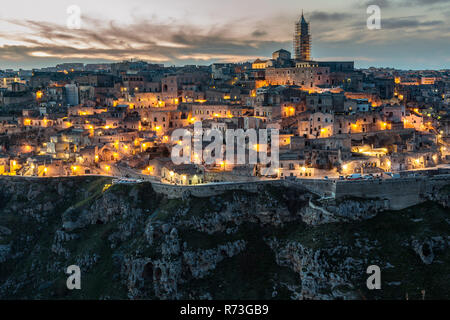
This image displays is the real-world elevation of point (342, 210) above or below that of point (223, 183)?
below

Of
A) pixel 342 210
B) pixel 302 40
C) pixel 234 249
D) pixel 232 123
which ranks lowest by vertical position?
pixel 234 249

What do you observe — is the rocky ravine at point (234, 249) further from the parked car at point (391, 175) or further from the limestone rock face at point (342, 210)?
the parked car at point (391, 175)

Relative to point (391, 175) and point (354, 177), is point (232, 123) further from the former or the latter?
point (391, 175)

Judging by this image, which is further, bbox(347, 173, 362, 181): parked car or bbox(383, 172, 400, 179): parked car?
bbox(383, 172, 400, 179): parked car

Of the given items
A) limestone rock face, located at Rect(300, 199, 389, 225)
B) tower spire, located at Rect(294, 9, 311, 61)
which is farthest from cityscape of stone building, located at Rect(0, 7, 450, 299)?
tower spire, located at Rect(294, 9, 311, 61)

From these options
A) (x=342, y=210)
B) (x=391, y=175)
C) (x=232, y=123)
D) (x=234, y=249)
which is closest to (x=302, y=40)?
(x=232, y=123)

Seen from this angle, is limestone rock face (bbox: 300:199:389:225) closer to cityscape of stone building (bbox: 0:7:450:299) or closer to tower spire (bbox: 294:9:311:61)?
cityscape of stone building (bbox: 0:7:450:299)
